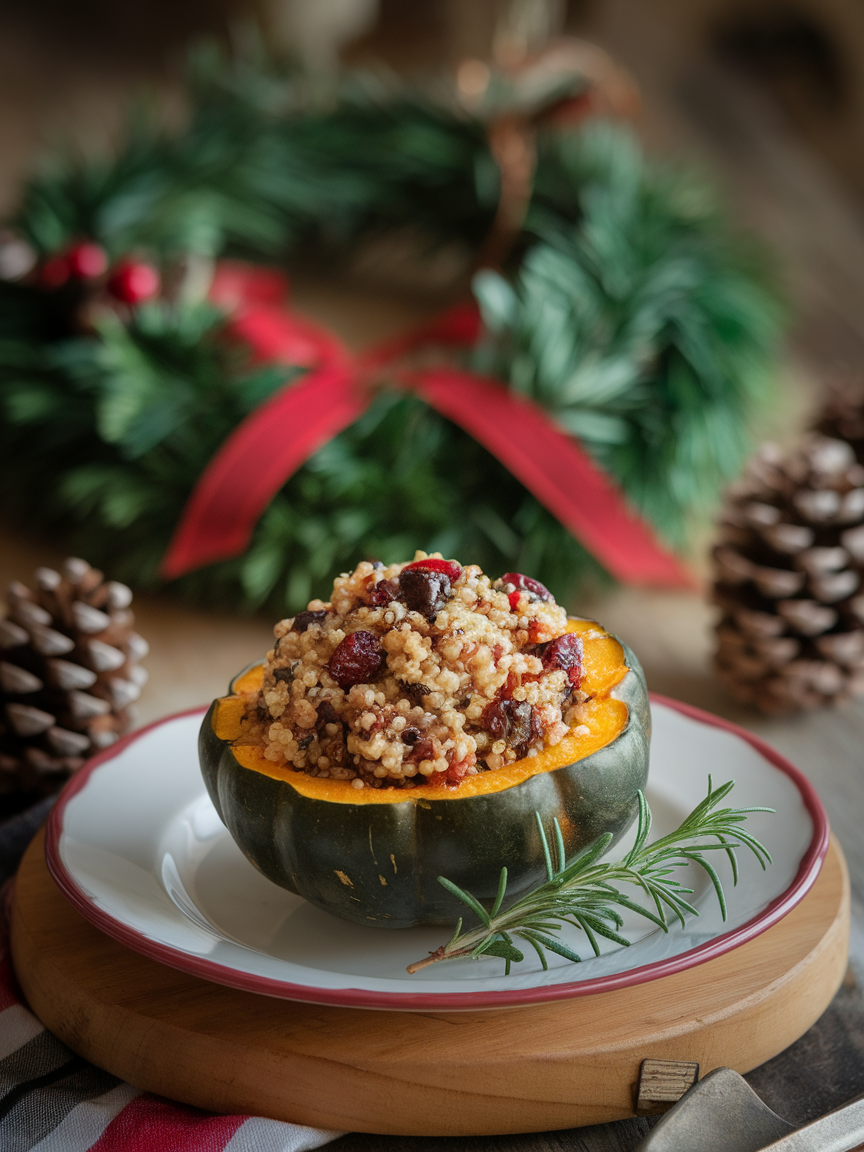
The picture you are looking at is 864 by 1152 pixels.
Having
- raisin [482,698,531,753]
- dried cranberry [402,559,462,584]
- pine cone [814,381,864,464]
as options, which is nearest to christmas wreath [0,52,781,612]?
pine cone [814,381,864,464]

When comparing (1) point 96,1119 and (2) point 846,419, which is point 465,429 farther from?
(1) point 96,1119

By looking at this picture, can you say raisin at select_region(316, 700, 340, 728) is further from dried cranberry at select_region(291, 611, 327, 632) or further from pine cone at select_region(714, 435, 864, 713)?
pine cone at select_region(714, 435, 864, 713)

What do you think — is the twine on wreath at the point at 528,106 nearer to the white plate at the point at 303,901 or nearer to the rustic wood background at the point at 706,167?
the rustic wood background at the point at 706,167

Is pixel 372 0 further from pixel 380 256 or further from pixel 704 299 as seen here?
pixel 704 299

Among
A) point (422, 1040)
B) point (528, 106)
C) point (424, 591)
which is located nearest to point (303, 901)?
point (422, 1040)

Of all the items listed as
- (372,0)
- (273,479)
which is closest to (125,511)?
(273,479)

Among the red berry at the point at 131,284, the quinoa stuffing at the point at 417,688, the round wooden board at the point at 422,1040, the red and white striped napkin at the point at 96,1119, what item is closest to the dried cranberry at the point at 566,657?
the quinoa stuffing at the point at 417,688

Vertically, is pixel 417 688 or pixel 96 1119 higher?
pixel 417 688
